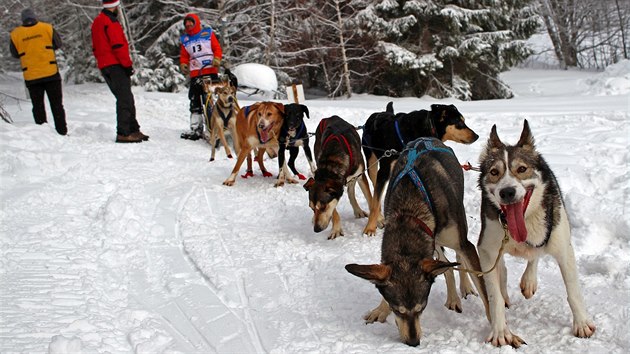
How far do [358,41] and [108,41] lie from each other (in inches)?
462

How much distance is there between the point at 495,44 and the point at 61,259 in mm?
17818

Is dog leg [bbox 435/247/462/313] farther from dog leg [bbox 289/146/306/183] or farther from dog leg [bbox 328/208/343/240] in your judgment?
dog leg [bbox 289/146/306/183]

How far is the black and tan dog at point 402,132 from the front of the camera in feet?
18.3

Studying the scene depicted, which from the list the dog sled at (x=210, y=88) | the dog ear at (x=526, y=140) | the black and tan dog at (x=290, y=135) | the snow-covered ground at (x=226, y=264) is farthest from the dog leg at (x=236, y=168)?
the dog ear at (x=526, y=140)

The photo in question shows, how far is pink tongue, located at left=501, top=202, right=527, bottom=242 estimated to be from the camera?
9.78ft

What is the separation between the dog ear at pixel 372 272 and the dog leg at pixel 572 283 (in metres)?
0.99

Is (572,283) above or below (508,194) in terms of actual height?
below

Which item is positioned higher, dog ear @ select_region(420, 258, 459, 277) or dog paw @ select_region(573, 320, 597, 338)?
dog ear @ select_region(420, 258, 459, 277)

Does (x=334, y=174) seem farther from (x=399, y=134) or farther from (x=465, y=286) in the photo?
(x=465, y=286)

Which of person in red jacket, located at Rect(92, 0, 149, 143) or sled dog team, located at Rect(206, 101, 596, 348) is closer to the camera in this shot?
sled dog team, located at Rect(206, 101, 596, 348)

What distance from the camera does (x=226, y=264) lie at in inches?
187

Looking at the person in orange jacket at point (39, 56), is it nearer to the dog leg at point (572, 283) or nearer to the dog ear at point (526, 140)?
the dog ear at point (526, 140)

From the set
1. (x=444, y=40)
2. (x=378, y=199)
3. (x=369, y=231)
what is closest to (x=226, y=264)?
(x=369, y=231)

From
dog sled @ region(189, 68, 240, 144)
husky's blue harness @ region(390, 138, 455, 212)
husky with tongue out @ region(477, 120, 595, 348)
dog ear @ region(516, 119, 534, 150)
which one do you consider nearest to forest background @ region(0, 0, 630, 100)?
dog sled @ region(189, 68, 240, 144)
